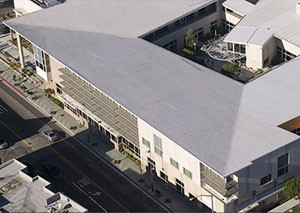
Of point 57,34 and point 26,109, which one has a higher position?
point 57,34

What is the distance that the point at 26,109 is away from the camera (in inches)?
5758

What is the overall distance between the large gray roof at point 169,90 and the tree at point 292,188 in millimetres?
6309

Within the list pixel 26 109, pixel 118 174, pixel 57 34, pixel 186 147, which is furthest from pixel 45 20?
pixel 186 147

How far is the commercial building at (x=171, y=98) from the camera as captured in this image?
111 m

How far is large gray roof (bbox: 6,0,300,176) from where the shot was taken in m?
112

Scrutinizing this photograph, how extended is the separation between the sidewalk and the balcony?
575cm

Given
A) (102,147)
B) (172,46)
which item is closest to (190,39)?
(172,46)

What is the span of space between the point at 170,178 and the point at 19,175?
24.4 meters

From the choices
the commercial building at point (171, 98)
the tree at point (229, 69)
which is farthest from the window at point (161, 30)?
the tree at point (229, 69)

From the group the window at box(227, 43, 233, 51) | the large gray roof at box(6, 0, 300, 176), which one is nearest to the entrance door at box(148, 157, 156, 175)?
the large gray roof at box(6, 0, 300, 176)

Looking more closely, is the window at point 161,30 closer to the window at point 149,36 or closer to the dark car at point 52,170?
the window at point 149,36

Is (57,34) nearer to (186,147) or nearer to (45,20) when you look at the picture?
(45,20)

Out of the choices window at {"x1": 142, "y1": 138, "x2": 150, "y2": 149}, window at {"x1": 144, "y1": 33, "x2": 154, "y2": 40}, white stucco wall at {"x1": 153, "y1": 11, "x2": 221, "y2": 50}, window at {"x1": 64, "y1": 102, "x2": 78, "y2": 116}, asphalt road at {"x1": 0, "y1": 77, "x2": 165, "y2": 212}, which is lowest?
asphalt road at {"x1": 0, "y1": 77, "x2": 165, "y2": 212}

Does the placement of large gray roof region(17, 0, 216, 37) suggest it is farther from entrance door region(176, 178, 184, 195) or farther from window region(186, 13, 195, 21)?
entrance door region(176, 178, 184, 195)
